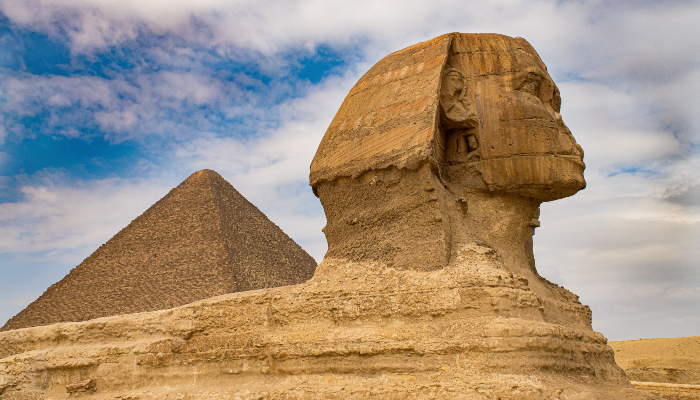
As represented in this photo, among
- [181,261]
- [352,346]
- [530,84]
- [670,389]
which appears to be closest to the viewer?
[352,346]

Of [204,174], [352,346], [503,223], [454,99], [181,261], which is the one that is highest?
[204,174]

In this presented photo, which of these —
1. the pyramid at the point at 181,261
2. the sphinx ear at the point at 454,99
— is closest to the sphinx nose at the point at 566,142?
the sphinx ear at the point at 454,99

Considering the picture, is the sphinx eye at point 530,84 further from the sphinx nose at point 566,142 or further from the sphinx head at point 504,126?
the sphinx nose at point 566,142

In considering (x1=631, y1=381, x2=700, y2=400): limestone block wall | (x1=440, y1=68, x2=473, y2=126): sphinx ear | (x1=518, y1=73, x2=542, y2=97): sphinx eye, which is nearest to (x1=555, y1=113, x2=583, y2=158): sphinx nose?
(x1=518, y1=73, x2=542, y2=97): sphinx eye

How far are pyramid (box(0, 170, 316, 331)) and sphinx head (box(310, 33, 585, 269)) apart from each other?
6634cm

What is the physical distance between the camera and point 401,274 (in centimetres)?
374

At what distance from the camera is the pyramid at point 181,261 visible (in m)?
72.9

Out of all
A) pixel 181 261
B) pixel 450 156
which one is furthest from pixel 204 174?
pixel 450 156

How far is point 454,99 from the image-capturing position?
4.19 metres

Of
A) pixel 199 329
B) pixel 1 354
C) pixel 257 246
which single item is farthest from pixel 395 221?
pixel 257 246

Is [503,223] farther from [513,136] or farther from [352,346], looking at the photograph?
[352,346]

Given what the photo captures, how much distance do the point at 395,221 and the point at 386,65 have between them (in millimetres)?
1300

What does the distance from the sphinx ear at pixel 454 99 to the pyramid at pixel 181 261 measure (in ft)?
218

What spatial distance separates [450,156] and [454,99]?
38 centimetres
